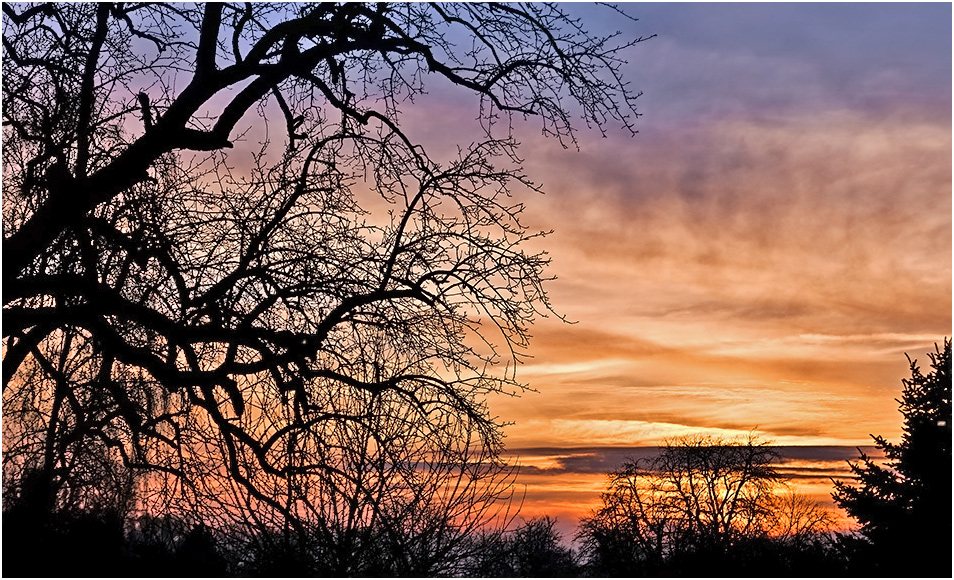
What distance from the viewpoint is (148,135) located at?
7887mm

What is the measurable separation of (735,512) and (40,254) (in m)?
25.5

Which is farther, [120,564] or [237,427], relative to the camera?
[237,427]

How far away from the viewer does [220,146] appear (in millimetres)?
8375

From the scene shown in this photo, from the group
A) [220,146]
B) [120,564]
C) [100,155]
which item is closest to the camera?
[120,564]

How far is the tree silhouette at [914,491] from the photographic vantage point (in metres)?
14.2

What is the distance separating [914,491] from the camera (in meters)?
16.1

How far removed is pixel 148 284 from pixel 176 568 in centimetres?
253

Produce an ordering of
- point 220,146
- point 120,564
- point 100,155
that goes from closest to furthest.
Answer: point 120,564
point 100,155
point 220,146

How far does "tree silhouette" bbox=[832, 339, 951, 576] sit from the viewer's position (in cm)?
1425

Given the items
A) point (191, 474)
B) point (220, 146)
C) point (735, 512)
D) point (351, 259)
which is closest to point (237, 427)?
point (191, 474)

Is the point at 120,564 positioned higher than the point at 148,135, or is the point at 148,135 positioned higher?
the point at 148,135

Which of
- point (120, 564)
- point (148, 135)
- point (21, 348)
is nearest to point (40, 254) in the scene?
point (21, 348)

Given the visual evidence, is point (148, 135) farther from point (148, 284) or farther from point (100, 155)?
point (148, 284)

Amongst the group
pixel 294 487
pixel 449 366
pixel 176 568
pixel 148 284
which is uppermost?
pixel 148 284
